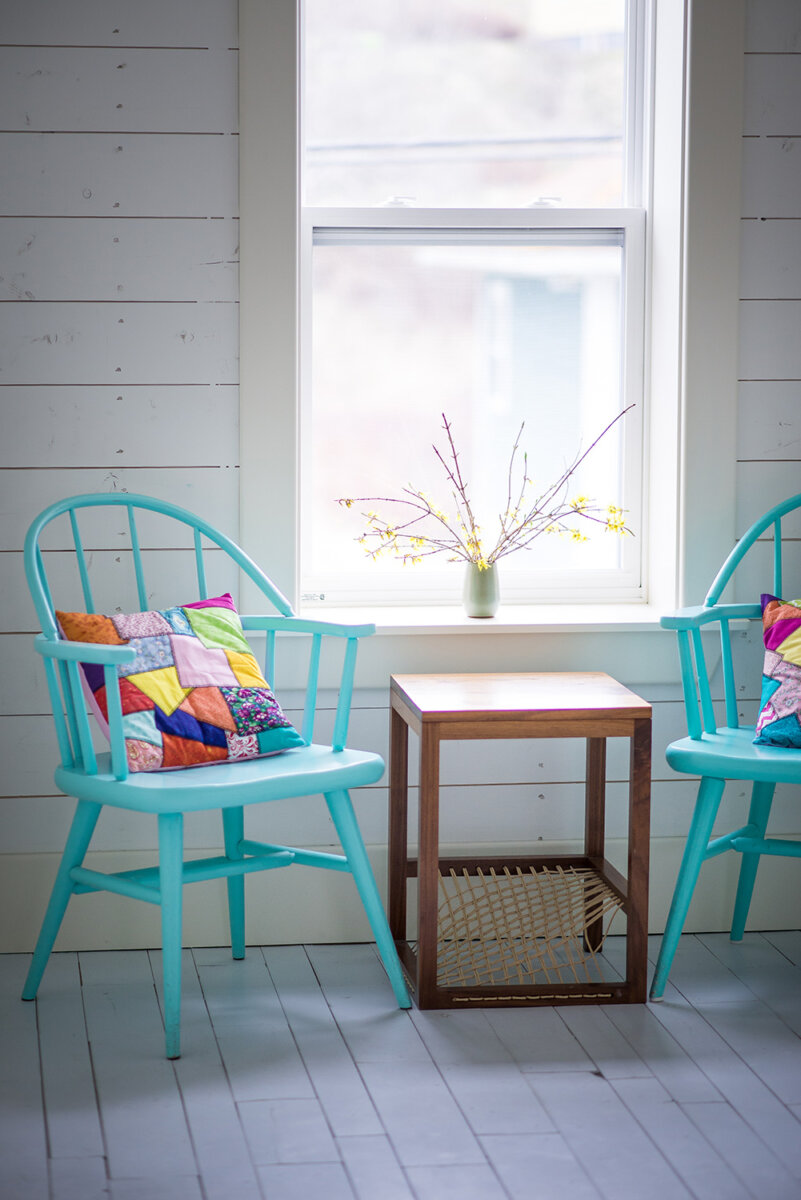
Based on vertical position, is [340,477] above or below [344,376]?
below

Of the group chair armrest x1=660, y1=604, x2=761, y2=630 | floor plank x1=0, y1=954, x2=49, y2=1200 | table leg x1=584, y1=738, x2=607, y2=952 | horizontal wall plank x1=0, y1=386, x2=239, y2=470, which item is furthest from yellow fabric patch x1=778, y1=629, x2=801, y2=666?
floor plank x1=0, y1=954, x2=49, y2=1200

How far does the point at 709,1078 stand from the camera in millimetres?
2010

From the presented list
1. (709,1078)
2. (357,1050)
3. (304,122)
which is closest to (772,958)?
(709,1078)

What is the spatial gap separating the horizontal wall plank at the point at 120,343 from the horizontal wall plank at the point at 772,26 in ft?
4.05

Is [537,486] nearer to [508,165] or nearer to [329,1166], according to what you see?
[508,165]

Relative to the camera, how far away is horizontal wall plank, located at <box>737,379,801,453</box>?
2680mm

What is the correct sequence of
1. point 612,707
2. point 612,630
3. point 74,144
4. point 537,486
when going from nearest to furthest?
point 612,707 < point 74,144 < point 612,630 < point 537,486

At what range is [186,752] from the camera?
2182 mm

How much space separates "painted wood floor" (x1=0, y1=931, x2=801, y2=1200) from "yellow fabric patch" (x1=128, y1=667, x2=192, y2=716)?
576 millimetres

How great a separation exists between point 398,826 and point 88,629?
76cm

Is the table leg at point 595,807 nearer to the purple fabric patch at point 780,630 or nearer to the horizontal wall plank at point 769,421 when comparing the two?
the purple fabric patch at point 780,630

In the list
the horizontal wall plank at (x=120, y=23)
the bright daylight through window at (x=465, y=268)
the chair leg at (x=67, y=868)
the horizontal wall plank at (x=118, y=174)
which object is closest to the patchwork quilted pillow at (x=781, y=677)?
the bright daylight through window at (x=465, y=268)

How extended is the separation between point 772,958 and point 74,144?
2181 mm

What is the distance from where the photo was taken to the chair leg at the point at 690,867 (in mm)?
2318
